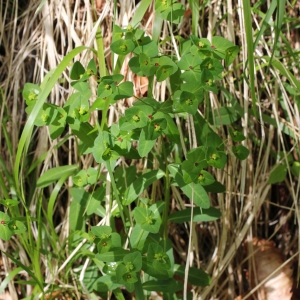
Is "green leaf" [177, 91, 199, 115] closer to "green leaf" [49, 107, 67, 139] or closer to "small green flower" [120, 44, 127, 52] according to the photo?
"small green flower" [120, 44, 127, 52]

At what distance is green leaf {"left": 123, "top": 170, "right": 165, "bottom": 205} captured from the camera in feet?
3.90

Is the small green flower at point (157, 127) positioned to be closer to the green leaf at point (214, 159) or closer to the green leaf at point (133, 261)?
the green leaf at point (214, 159)

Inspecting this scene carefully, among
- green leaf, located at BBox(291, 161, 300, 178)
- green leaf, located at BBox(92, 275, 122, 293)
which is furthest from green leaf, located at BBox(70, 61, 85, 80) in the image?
green leaf, located at BBox(291, 161, 300, 178)

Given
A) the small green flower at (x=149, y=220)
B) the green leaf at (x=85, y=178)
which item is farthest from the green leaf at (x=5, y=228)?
the small green flower at (x=149, y=220)

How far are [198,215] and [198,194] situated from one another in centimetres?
11

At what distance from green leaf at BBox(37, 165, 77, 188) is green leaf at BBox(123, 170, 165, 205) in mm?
201

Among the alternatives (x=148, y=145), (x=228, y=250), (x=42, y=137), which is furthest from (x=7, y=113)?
(x=228, y=250)

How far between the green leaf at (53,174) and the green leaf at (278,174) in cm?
48

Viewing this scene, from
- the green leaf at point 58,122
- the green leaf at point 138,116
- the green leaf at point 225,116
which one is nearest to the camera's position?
the green leaf at point 138,116

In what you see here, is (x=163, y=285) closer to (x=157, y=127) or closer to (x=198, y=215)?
(x=198, y=215)

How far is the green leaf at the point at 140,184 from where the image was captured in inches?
46.8

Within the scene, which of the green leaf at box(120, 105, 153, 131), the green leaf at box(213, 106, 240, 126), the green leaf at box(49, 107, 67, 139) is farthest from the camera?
the green leaf at box(213, 106, 240, 126)

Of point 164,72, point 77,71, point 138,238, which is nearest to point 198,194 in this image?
point 138,238

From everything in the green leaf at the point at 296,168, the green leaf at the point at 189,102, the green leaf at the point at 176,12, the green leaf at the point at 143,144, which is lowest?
the green leaf at the point at 296,168
